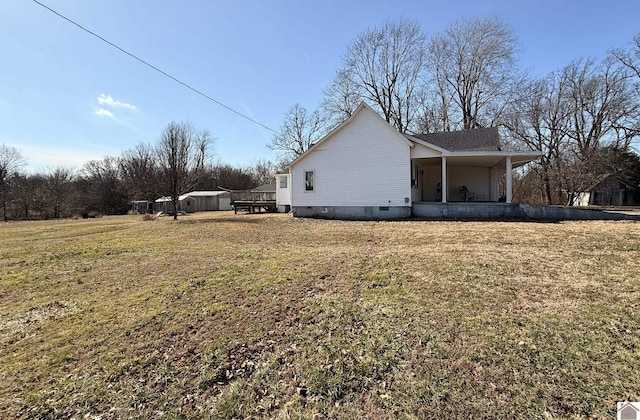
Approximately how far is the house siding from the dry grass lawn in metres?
8.56

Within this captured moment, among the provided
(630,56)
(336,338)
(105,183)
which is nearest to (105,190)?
(105,183)

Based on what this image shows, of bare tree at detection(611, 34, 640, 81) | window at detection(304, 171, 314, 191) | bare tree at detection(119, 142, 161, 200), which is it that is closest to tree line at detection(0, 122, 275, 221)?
bare tree at detection(119, 142, 161, 200)

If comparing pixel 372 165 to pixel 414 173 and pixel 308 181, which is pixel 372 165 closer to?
pixel 414 173

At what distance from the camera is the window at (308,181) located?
1647cm

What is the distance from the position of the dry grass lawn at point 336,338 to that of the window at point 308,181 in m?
10.1

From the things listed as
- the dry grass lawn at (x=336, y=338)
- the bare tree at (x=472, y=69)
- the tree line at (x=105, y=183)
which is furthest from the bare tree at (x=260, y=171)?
the dry grass lawn at (x=336, y=338)

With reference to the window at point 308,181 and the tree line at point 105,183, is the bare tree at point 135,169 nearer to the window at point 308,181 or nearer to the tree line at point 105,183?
the tree line at point 105,183

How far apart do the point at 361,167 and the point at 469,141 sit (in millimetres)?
6589

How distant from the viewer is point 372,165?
50.0 feet

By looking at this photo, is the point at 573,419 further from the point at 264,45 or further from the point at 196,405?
the point at 264,45

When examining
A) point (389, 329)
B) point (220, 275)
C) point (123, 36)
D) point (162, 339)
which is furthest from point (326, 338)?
point (123, 36)

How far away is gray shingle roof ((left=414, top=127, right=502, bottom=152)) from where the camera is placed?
52.4 feet

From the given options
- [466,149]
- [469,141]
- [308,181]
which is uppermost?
[469,141]

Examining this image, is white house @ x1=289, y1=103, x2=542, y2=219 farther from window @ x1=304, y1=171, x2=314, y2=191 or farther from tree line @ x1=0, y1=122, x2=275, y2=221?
tree line @ x1=0, y1=122, x2=275, y2=221
